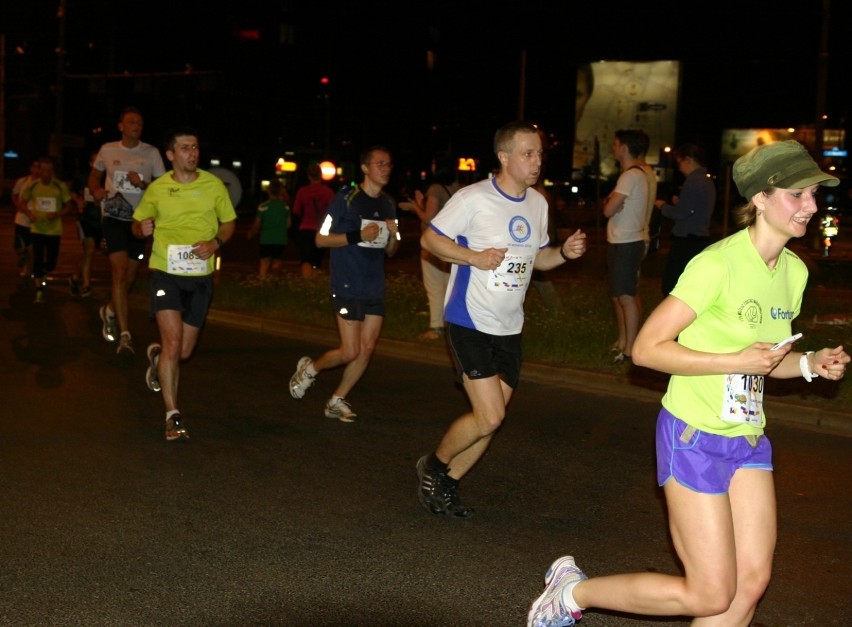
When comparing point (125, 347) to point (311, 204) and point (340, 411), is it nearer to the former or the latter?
point (340, 411)

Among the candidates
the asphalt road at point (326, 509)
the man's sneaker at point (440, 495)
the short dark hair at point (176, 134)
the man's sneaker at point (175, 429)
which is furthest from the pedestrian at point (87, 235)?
the man's sneaker at point (440, 495)

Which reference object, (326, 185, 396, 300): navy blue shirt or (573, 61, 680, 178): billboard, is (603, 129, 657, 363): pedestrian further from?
(573, 61, 680, 178): billboard

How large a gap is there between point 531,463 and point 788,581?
2.35 m

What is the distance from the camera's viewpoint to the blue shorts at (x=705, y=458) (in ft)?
11.7

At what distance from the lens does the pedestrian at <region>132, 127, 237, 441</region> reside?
7.51 meters

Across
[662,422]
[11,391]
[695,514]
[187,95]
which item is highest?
[187,95]

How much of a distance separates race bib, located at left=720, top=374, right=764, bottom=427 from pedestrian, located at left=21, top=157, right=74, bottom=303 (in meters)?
13.5

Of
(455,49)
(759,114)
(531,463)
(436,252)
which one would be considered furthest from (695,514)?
(759,114)

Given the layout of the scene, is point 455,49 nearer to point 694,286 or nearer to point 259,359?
point 259,359

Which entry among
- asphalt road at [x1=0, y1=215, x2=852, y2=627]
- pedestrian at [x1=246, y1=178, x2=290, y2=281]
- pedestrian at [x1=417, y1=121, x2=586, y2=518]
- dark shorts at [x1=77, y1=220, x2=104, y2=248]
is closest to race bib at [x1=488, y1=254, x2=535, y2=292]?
pedestrian at [x1=417, y1=121, x2=586, y2=518]

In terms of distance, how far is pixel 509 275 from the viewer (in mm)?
5730

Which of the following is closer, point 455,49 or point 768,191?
point 768,191

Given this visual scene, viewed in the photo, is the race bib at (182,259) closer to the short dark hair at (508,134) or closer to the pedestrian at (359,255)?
the pedestrian at (359,255)

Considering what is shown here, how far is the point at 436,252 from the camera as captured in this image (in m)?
5.77
